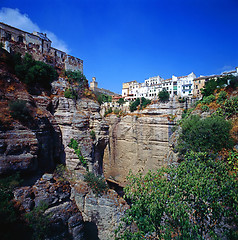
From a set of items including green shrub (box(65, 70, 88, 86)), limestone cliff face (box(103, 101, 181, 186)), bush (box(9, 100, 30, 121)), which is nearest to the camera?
bush (box(9, 100, 30, 121))

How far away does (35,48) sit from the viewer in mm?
15375

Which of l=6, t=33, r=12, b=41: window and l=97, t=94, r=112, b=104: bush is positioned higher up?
l=6, t=33, r=12, b=41: window

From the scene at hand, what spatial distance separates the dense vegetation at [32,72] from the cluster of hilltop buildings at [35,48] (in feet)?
4.50

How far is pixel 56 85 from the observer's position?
14.9m

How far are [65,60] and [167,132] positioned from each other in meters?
16.3

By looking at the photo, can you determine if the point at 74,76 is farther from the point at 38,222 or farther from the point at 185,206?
the point at 185,206

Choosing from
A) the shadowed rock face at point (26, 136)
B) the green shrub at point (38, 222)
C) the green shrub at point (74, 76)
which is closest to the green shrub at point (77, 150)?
the shadowed rock face at point (26, 136)

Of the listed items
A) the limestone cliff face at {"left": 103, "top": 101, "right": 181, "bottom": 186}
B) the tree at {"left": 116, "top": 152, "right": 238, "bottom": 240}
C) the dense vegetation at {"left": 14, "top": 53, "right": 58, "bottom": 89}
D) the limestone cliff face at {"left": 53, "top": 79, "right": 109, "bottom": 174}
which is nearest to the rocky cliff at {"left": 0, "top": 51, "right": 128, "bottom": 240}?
the limestone cliff face at {"left": 53, "top": 79, "right": 109, "bottom": 174}

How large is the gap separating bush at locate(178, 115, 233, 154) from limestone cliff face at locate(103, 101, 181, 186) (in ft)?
31.1

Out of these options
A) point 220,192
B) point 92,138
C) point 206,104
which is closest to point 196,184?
point 220,192

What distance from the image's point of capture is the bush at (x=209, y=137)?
10.2m

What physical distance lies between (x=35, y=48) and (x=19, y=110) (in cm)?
885

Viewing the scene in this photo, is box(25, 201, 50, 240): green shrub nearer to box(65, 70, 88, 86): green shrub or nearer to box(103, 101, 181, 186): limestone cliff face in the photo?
box(65, 70, 88, 86): green shrub

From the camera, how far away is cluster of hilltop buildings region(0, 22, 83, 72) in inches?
533
